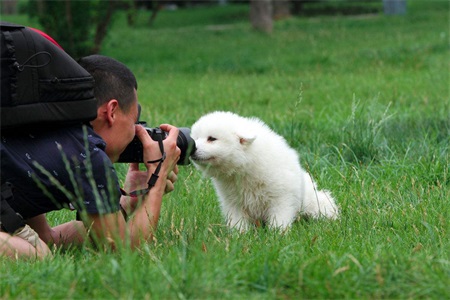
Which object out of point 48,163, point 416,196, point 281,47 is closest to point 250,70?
point 281,47

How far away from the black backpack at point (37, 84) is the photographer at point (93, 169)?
4.9 inches

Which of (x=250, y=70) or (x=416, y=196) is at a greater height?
(x=416, y=196)

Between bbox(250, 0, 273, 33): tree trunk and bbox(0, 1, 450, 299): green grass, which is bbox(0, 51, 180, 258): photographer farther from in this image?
bbox(250, 0, 273, 33): tree trunk

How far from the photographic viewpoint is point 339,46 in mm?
16219

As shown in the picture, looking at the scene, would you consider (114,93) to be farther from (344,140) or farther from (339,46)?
(339,46)

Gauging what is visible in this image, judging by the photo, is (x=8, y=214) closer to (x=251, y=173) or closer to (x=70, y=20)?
(x=251, y=173)

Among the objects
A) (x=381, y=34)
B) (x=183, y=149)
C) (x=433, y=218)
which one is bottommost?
(x=381, y=34)

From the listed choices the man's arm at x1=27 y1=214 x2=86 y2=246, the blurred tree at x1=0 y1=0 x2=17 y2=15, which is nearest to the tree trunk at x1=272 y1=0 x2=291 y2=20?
the blurred tree at x1=0 y1=0 x2=17 y2=15

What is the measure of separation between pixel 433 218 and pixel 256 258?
4.24 ft

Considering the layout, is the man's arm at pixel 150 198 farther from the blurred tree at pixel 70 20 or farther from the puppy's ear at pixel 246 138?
the blurred tree at pixel 70 20

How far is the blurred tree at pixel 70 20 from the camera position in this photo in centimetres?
1511

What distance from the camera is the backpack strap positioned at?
373 centimetres

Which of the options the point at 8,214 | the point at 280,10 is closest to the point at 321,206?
the point at 8,214

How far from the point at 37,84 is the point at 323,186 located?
247 cm
